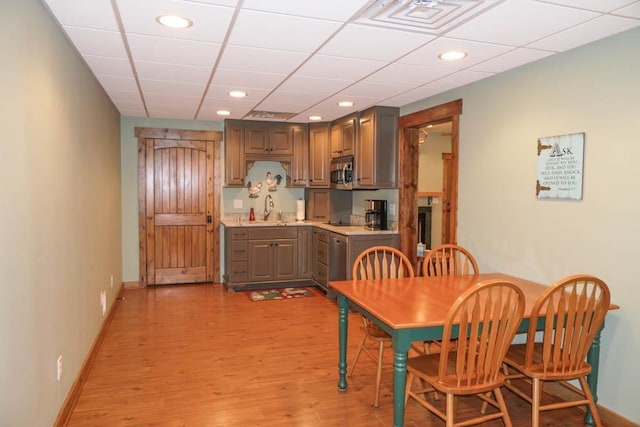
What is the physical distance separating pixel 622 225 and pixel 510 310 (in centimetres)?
98

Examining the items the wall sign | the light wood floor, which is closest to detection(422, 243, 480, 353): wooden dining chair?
the wall sign

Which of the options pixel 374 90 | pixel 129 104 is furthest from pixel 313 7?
pixel 129 104

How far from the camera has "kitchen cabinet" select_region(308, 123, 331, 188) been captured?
6320 millimetres

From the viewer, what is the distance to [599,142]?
2848 mm

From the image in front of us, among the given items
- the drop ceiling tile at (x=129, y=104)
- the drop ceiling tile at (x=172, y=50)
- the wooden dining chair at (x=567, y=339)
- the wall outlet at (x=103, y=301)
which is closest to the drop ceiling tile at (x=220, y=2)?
the drop ceiling tile at (x=172, y=50)

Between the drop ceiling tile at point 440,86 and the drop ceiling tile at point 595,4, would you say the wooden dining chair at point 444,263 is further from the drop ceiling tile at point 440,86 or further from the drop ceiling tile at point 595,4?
the drop ceiling tile at point 595,4

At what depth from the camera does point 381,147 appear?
5117mm

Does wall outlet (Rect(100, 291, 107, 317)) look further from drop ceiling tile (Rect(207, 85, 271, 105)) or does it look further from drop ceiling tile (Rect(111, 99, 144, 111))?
drop ceiling tile (Rect(207, 85, 271, 105))

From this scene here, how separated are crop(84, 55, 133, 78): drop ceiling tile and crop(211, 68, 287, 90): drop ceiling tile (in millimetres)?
672

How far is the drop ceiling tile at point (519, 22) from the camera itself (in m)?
2.32

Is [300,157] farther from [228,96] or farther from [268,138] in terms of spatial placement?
[228,96]

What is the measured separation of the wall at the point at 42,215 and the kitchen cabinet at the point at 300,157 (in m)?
3.06

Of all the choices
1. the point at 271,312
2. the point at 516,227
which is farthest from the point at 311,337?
the point at 516,227

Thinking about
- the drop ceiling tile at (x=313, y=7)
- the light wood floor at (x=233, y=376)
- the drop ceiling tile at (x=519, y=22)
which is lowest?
the light wood floor at (x=233, y=376)
